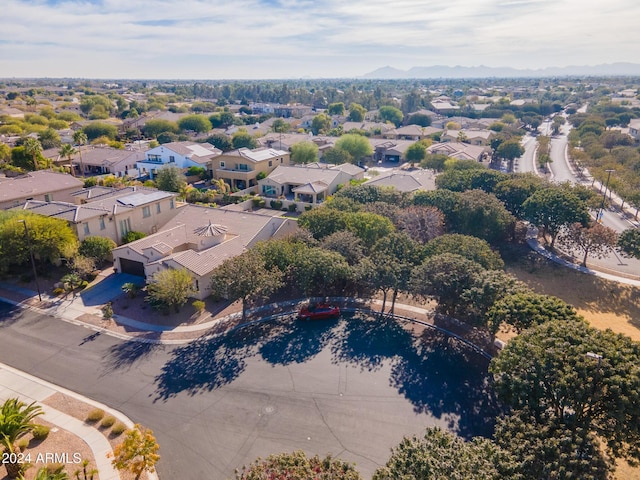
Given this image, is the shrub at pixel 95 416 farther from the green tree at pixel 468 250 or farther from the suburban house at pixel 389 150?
the suburban house at pixel 389 150

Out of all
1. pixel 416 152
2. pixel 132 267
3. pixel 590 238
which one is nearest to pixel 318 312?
pixel 132 267

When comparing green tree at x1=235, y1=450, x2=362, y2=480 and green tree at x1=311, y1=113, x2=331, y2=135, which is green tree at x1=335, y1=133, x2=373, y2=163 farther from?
green tree at x1=235, y1=450, x2=362, y2=480

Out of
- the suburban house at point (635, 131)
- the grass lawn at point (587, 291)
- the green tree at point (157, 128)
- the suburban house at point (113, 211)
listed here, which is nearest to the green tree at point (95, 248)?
the suburban house at point (113, 211)

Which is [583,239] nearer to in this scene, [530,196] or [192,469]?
[530,196]

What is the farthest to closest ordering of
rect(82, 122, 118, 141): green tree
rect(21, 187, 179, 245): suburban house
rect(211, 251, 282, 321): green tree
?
1. rect(82, 122, 118, 141): green tree
2. rect(21, 187, 179, 245): suburban house
3. rect(211, 251, 282, 321): green tree

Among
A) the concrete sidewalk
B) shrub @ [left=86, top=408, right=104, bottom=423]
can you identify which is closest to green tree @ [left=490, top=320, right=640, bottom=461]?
the concrete sidewalk

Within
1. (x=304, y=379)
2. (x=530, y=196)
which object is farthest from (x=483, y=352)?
(x=530, y=196)
